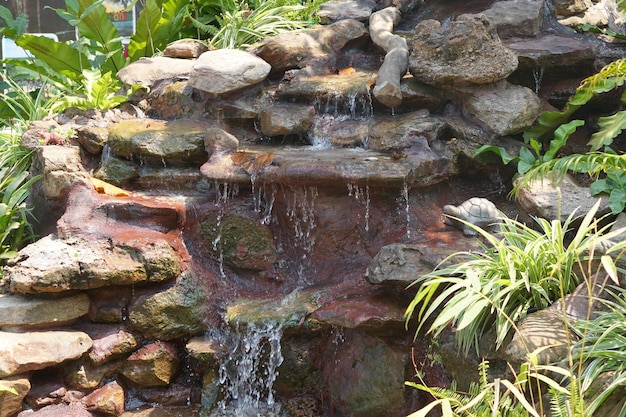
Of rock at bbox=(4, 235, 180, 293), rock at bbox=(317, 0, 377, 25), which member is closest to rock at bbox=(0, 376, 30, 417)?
rock at bbox=(4, 235, 180, 293)

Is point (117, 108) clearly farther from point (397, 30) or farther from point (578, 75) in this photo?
point (578, 75)

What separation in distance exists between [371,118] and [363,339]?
2.57 m

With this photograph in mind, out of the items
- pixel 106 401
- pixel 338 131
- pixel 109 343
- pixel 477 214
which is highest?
pixel 338 131

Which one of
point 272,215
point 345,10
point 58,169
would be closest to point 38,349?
point 58,169

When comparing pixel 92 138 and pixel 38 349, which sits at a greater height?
pixel 92 138

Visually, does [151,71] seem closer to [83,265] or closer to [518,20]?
[83,265]

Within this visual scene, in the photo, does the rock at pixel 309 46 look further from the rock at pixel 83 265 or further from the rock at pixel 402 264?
the rock at pixel 402 264

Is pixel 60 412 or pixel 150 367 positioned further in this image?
pixel 150 367

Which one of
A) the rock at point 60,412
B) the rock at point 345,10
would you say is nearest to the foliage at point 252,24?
the rock at point 345,10

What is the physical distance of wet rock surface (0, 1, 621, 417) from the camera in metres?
5.41

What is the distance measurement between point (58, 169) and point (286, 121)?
208cm

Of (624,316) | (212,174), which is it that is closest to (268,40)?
(212,174)

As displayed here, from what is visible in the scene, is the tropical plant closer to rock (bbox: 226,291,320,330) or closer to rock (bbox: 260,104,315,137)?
rock (bbox: 260,104,315,137)

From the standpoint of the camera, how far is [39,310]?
5539 millimetres
